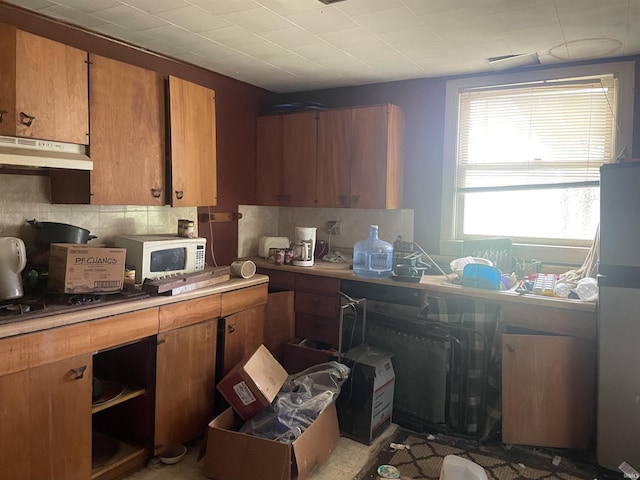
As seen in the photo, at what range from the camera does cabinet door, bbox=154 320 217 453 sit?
239 centimetres

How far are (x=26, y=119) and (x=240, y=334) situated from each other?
1558 mm

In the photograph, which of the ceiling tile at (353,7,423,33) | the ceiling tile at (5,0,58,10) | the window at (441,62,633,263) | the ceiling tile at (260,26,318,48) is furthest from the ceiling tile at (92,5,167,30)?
the window at (441,62,633,263)

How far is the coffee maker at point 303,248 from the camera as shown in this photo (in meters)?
3.42

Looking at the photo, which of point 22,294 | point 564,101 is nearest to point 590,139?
point 564,101

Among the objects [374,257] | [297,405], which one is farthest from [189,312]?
[374,257]

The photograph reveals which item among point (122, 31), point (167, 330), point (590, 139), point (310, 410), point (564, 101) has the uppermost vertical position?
point (122, 31)

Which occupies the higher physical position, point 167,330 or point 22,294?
point 22,294

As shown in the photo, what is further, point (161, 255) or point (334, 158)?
point (334, 158)

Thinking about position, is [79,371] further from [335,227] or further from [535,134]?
[535,134]

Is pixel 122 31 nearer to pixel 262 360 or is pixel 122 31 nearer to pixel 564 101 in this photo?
pixel 262 360

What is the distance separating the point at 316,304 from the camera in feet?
11.0

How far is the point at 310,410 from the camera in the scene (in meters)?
2.41

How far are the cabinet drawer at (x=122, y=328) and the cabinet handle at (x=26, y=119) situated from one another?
911mm

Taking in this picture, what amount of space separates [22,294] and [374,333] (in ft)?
6.25
